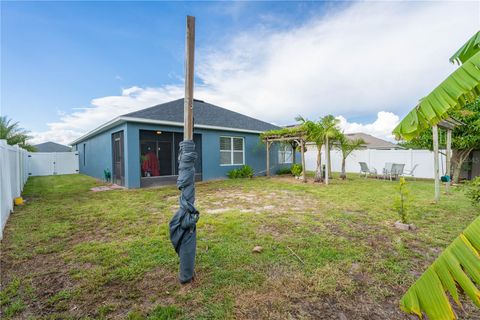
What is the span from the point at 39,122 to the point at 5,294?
2250cm

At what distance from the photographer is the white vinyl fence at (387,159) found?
44.2 feet

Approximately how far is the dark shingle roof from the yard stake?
314 inches

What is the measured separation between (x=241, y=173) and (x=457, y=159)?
37.2 ft

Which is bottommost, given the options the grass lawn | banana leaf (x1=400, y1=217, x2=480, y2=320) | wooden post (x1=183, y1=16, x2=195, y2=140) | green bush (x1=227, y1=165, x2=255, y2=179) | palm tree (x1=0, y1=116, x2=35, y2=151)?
the grass lawn

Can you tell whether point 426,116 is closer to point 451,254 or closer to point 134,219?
point 451,254

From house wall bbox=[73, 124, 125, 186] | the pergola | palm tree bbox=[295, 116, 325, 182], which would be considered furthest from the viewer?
house wall bbox=[73, 124, 125, 186]

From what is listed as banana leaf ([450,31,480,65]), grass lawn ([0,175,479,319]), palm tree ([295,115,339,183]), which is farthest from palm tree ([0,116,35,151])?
banana leaf ([450,31,480,65])

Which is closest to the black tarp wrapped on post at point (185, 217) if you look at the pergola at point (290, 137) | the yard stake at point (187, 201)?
the yard stake at point (187, 201)

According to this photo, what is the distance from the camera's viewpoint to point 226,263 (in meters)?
2.95

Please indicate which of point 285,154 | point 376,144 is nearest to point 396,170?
point 285,154

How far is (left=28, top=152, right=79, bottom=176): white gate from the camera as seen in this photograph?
702 inches

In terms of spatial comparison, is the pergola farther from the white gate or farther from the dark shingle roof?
the white gate

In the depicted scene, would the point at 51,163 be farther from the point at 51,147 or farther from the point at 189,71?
the point at 189,71

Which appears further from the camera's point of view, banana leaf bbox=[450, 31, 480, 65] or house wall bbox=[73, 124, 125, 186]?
house wall bbox=[73, 124, 125, 186]
